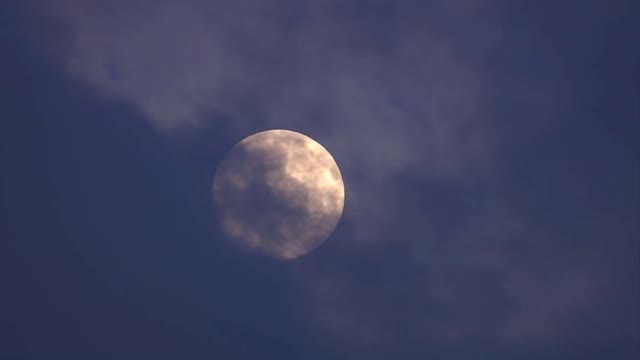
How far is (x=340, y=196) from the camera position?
21.5m

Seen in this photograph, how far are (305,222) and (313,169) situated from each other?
2.66 metres

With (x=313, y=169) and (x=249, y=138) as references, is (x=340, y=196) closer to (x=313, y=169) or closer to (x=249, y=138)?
(x=313, y=169)

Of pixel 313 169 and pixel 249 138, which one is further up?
pixel 249 138

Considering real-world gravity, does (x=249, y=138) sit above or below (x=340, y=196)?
above

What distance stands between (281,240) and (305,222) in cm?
168

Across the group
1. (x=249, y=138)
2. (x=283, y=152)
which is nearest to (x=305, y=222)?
(x=283, y=152)

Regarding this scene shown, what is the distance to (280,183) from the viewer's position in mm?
20875

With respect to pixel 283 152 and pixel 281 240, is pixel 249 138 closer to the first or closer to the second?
pixel 283 152

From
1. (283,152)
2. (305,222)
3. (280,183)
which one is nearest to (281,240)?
(305,222)

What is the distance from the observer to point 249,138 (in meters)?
21.5

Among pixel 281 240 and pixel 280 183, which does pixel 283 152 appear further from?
pixel 281 240

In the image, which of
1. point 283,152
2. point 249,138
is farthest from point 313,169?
point 249,138

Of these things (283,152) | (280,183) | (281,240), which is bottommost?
(281,240)

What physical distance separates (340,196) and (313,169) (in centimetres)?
195
